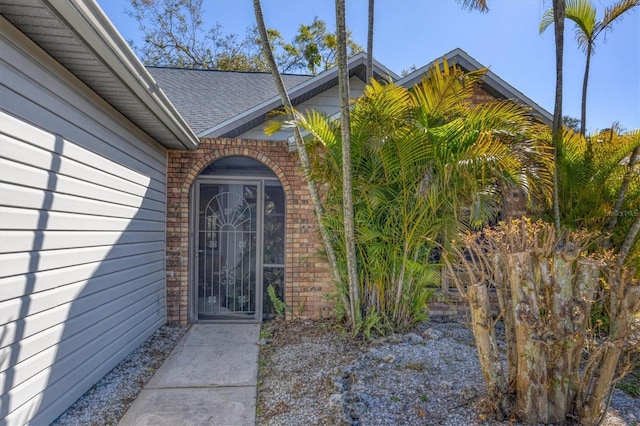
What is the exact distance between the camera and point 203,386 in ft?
12.2

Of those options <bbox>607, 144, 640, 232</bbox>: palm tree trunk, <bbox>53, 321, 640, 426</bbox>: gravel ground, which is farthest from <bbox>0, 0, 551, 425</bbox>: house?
<bbox>607, 144, 640, 232</bbox>: palm tree trunk

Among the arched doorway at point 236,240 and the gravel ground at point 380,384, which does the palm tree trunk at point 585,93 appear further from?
the arched doorway at point 236,240

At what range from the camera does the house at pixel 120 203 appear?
254 cm

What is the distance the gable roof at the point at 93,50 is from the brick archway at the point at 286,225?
1411mm

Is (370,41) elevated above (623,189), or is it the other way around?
(370,41)

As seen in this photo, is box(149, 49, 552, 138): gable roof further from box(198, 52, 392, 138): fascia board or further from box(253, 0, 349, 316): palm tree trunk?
box(253, 0, 349, 316): palm tree trunk

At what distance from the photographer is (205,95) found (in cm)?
743

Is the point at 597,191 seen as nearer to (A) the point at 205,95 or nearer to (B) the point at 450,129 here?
(B) the point at 450,129

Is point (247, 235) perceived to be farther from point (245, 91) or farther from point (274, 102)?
point (245, 91)

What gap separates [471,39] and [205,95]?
5.25 m

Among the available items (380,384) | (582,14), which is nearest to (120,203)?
(380,384)

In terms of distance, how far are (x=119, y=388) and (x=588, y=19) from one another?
7414 millimetres

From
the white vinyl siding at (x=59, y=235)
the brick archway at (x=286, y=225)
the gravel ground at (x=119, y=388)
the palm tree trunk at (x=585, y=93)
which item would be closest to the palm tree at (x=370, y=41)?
the brick archway at (x=286, y=225)

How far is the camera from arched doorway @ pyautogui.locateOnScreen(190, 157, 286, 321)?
228 inches
